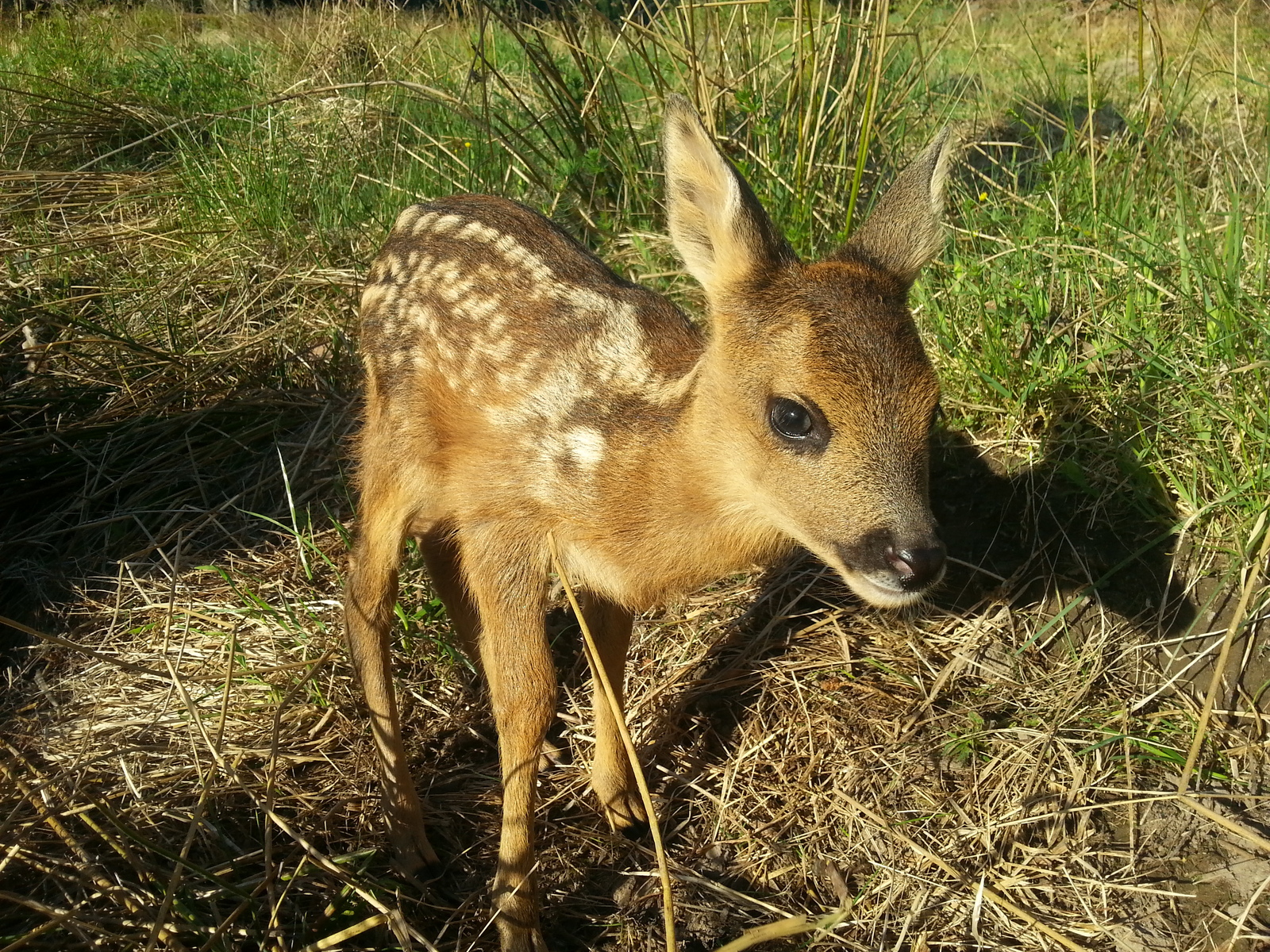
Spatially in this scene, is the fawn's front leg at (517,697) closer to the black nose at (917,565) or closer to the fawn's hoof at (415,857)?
the fawn's hoof at (415,857)

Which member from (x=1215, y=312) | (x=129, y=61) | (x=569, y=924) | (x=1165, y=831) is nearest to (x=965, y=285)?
(x=1215, y=312)

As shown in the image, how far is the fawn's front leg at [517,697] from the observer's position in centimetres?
266

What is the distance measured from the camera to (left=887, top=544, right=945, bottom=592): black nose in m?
2.21

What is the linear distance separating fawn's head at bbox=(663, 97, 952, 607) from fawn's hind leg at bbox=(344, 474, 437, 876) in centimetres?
105

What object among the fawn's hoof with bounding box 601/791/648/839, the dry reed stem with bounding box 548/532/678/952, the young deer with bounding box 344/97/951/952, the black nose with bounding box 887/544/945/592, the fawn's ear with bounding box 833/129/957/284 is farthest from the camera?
the fawn's hoof with bounding box 601/791/648/839

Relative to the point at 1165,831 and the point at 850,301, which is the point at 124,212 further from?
the point at 1165,831

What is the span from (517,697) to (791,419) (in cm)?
103

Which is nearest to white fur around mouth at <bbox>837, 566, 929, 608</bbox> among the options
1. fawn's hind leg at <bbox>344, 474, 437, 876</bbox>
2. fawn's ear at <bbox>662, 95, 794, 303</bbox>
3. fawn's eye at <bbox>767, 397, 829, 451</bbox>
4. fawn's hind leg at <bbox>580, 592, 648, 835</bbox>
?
fawn's eye at <bbox>767, 397, 829, 451</bbox>

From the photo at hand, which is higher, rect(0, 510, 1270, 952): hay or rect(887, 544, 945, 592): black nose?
rect(887, 544, 945, 592): black nose

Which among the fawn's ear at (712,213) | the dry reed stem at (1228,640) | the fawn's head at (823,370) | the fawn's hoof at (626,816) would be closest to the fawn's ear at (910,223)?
the fawn's head at (823,370)

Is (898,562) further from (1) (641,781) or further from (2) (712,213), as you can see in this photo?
(2) (712,213)

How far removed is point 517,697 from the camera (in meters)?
2.73

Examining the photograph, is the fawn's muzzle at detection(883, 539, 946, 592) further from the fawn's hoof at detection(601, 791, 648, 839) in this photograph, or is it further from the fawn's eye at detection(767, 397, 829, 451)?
the fawn's hoof at detection(601, 791, 648, 839)

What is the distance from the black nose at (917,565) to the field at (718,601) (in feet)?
2.29
